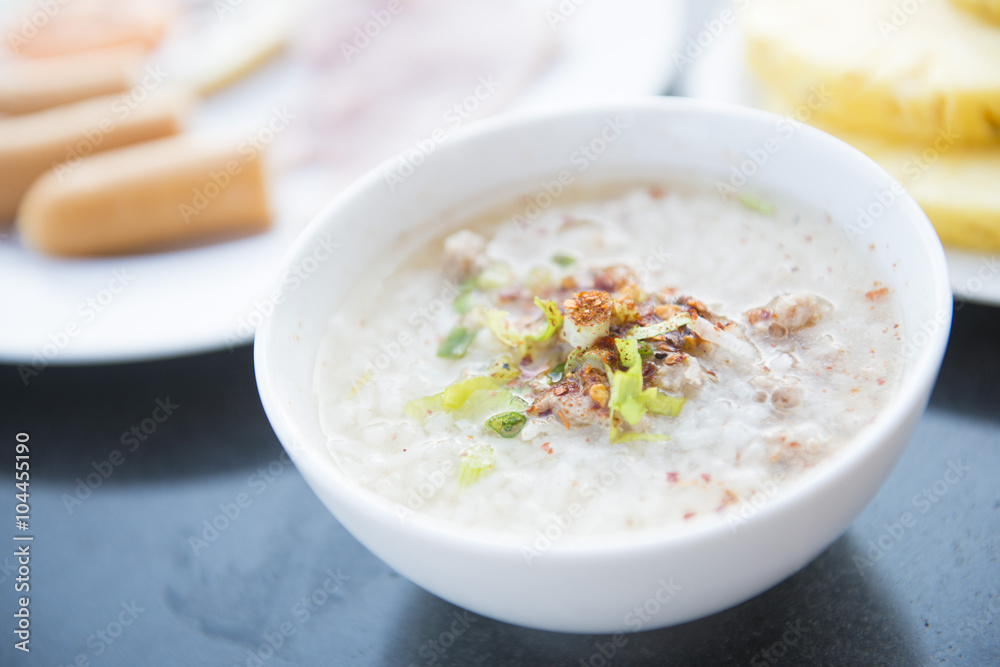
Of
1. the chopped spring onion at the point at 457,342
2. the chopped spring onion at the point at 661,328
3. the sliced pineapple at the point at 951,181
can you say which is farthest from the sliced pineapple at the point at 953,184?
the chopped spring onion at the point at 457,342

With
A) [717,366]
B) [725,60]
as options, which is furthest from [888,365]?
[725,60]

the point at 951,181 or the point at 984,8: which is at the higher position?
the point at 984,8

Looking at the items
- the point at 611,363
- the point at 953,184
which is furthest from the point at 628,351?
the point at 953,184

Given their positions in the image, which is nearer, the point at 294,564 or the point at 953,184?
the point at 294,564

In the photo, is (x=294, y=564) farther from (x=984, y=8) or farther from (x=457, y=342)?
(x=984, y=8)

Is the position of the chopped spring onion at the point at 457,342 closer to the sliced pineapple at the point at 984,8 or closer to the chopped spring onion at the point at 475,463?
the chopped spring onion at the point at 475,463

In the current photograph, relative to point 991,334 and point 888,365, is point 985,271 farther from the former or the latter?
point 888,365

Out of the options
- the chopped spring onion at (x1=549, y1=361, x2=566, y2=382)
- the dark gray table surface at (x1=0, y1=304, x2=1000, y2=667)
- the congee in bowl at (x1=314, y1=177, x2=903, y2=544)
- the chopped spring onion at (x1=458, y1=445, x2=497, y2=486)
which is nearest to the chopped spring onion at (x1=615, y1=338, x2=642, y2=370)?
the congee in bowl at (x1=314, y1=177, x2=903, y2=544)
